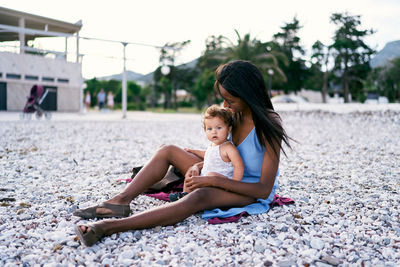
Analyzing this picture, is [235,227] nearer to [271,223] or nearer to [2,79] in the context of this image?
[271,223]

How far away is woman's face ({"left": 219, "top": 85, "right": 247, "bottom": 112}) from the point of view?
102 inches

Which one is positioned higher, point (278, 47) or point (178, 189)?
point (278, 47)

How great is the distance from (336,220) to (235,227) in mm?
804

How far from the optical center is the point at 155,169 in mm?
2850

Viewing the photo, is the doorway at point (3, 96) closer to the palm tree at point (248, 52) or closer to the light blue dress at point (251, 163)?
the palm tree at point (248, 52)

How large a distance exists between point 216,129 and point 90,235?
1.12 m

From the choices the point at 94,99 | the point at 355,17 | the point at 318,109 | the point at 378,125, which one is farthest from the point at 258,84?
the point at 94,99

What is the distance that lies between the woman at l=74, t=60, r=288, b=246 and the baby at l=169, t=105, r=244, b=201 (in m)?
0.09

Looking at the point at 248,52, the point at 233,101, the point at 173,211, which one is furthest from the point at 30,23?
the point at 173,211

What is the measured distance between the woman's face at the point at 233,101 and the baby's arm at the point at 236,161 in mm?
286

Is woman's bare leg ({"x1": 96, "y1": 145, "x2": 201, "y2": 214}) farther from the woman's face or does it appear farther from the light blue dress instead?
the woman's face

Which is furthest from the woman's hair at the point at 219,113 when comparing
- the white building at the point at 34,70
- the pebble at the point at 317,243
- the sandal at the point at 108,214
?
the white building at the point at 34,70

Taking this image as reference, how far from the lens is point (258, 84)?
8.38ft

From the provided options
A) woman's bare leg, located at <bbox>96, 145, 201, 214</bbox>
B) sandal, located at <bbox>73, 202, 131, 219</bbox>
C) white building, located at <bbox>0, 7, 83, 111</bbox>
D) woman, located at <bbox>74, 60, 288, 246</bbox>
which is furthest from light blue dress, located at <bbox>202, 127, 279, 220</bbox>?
white building, located at <bbox>0, 7, 83, 111</bbox>
